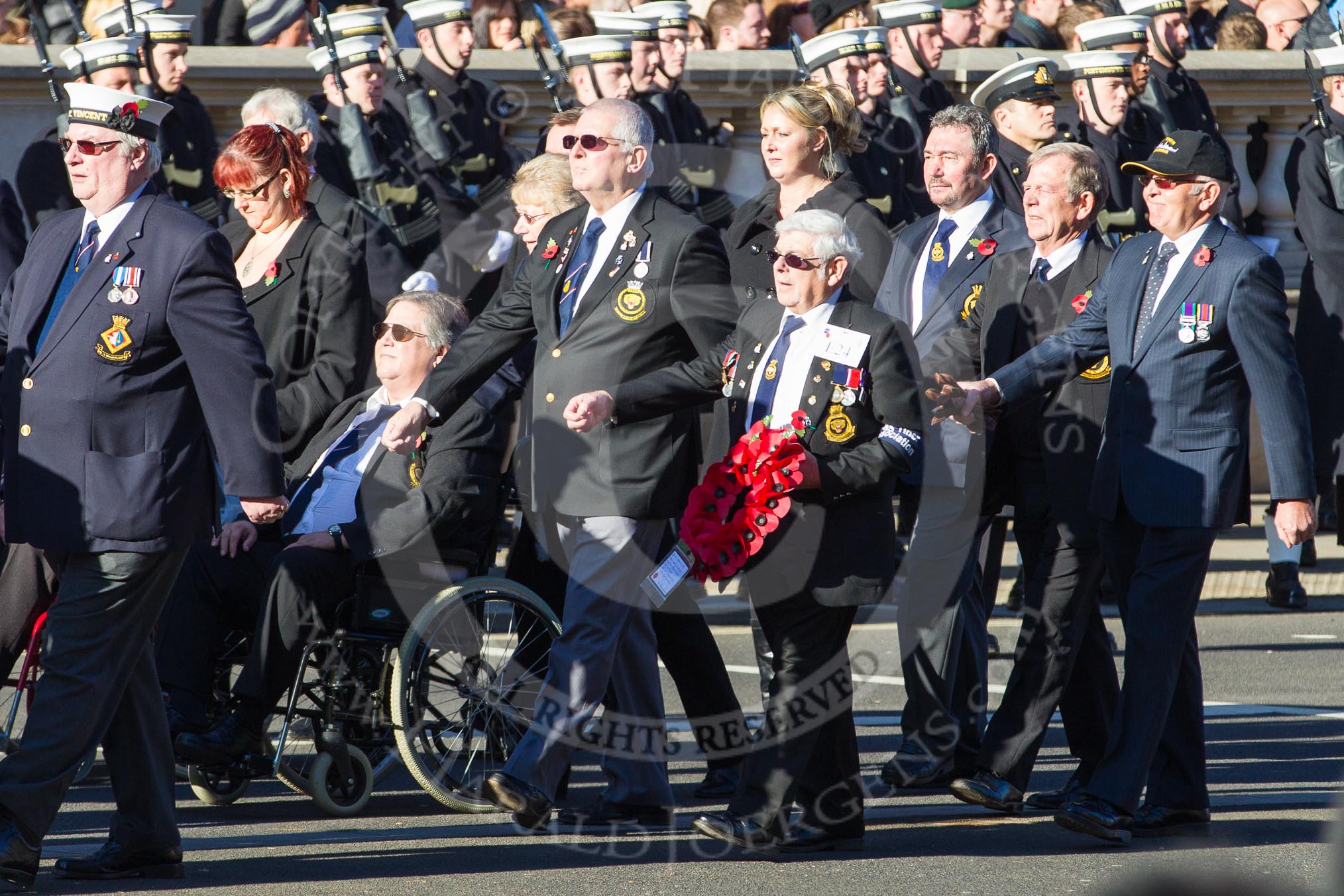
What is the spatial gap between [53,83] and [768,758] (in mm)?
6009

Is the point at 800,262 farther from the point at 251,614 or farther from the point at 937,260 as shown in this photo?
the point at 251,614

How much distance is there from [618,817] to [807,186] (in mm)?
2179

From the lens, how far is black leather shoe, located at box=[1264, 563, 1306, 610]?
9.95m

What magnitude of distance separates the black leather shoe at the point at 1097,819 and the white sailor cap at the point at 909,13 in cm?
621


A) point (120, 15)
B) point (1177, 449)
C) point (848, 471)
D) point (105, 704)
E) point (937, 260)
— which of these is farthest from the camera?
point (120, 15)

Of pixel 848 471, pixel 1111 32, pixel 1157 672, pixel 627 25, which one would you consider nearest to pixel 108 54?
pixel 627 25

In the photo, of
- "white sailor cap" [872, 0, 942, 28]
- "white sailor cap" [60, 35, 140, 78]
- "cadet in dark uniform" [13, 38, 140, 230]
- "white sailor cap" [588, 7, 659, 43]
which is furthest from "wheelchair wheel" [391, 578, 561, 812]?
"white sailor cap" [872, 0, 942, 28]

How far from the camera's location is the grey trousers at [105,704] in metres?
4.86

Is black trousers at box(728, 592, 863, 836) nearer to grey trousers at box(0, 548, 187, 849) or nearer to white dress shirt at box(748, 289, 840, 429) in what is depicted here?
white dress shirt at box(748, 289, 840, 429)

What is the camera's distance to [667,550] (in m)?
5.91

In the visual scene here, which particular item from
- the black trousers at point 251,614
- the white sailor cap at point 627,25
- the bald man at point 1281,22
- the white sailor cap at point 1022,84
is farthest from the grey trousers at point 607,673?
the bald man at point 1281,22

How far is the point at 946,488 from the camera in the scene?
659 cm

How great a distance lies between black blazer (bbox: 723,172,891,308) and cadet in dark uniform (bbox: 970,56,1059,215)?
1500mm

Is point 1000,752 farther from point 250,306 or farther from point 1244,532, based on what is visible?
point 1244,532
